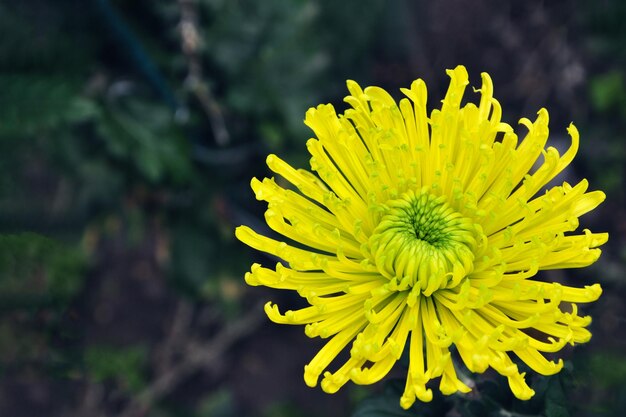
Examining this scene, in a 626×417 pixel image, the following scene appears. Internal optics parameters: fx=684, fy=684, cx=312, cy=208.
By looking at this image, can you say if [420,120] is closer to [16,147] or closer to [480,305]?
[480,305]

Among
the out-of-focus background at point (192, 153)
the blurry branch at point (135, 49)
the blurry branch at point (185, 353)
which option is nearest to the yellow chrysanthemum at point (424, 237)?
the out-of-focus background at point (192, 153)

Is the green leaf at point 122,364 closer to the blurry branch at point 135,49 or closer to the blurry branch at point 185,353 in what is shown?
the blurry branch at point 185,353

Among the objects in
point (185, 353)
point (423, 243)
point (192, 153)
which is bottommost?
point (423, 243)

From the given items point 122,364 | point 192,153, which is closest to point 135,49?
point 192,153

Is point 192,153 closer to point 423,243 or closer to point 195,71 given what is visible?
point 195,71

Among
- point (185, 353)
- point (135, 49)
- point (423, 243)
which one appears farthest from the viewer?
point (185, 353)

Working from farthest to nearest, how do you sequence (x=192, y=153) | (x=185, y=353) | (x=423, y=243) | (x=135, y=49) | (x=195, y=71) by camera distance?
(x=185, y=353), (x=192, y=153), (x=195, y=71), (x=135, y=49), (x=423, y=243)

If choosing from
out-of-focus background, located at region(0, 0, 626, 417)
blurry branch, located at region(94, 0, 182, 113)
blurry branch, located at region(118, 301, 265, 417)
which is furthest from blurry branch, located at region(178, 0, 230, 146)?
blurry branch, located at region(118, 301, 265, 417)
